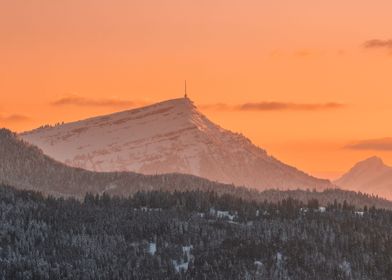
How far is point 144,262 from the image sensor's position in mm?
188875

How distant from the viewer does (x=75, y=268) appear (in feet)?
593

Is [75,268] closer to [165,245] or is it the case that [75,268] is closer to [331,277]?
[165,245]

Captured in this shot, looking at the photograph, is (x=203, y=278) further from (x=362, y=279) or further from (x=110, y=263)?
(x=362, y=279)

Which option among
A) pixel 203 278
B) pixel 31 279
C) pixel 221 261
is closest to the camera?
pixel 31 279

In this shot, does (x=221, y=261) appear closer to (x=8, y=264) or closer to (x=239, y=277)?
(x=239, y=277)

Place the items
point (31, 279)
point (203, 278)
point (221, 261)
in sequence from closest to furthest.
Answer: point (31, 279)
point (203, 278)
point (221, 261)

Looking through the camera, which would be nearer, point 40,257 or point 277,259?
point 40,257

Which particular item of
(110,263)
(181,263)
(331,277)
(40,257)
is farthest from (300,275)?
(40,257)

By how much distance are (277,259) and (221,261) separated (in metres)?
11.6

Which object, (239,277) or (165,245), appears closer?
(239,277)

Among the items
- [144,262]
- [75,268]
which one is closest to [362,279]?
[144,262]

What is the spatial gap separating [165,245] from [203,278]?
18.6m

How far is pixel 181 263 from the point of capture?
190 m

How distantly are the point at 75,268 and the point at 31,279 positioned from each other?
11.0m
